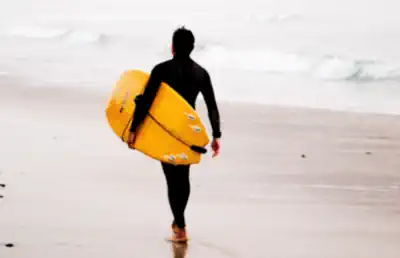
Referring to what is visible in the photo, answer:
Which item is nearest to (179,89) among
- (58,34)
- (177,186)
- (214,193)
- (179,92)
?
(179,92)

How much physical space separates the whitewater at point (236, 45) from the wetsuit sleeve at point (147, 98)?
8710mm

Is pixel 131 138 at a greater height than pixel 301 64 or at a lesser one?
greater

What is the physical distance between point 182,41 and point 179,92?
0.28 metres

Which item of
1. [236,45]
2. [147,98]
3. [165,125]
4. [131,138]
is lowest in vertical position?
[236,45]

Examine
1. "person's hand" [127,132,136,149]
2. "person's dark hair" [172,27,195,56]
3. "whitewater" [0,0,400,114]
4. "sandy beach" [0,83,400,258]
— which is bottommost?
"whitewater" [0,0,400,114]

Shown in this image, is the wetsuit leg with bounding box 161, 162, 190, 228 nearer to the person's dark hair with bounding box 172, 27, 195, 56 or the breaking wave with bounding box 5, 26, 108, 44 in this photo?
the person's dark hair with bounding box 172, 27, 195, 56

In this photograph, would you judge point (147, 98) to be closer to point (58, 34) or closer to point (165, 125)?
point (165, 125)

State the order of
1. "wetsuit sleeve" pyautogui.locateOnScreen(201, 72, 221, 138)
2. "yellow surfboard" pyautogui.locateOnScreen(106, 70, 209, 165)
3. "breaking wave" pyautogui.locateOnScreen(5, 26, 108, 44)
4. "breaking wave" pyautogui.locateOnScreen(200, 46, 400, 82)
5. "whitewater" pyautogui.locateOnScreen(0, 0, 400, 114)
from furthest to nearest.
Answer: "breaking wave" pyautogui.locateOnScreen(5, 26, 108, 44)
"breaking wave" pyautogui.locateOnScreen(200, 46, 400, 82)
"whitewater" pyautogui.locateOnScreen(0, 0, 400, 114)
"wetsuit sleeve" pyautogui.locateOnScreen(201, 72, 221, 138)
"yellow surfboard" pyautogui.locateOnScreen(106, 70, 209, 165)

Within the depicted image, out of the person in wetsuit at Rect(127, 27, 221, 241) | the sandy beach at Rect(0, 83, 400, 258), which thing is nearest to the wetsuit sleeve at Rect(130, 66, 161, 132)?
the person in wetsuit at Rect(127, 27, 221, 241)

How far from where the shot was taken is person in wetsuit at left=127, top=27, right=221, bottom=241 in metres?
4.67

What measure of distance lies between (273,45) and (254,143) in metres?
14.3

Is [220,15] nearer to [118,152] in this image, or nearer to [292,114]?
[292,114]

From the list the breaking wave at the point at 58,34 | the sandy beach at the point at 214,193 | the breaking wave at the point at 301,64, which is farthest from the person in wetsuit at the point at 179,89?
the breaking wave at the point at 58,34

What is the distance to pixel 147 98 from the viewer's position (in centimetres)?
465
